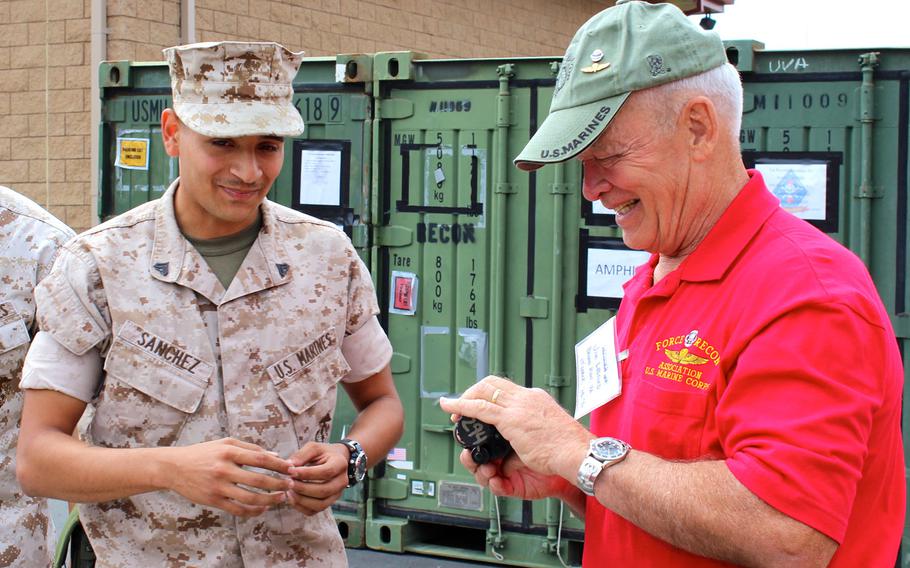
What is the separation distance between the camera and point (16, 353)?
116 inches

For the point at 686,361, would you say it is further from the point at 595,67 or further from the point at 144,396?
the point at 144,396

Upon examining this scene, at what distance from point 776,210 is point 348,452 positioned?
1074mm

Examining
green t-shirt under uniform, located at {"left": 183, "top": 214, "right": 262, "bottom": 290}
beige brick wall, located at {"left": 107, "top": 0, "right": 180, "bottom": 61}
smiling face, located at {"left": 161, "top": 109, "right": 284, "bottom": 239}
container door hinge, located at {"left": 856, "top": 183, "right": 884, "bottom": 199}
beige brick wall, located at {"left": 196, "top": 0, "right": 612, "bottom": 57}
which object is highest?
beige brick wall, located at {"left": 196, "top": 0, "right": 612, "bottom": 57}

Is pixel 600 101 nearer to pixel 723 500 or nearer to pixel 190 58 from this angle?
pixel 723 500

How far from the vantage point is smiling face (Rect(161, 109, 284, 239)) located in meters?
2.30

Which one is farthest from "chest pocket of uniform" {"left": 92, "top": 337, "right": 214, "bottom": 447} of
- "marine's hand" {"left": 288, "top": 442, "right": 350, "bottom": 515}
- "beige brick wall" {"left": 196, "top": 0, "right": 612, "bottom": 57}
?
"beige brick wall" {"left": 196, "top": 0, "right": 612, "bottom": 57}

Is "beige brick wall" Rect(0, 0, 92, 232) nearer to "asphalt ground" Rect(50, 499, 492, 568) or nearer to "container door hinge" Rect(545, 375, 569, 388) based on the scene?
"asphalt ground" Rect(50, 499, 492, 568)

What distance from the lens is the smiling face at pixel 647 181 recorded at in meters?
1.82

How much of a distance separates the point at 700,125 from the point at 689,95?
0.06 meters

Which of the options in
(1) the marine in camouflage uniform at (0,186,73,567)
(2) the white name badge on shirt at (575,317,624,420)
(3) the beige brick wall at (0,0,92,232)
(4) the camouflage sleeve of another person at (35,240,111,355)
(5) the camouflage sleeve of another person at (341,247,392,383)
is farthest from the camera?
(3) the beige brick wall at (0,0,92,232)

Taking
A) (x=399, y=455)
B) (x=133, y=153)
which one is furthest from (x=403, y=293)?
(x=133, y=153)

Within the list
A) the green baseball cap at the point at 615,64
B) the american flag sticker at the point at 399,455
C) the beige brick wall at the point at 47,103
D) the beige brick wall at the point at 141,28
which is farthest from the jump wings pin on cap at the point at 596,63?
the beige brick wall at the point at 47,103

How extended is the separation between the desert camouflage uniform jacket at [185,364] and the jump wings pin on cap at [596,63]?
0.90 m

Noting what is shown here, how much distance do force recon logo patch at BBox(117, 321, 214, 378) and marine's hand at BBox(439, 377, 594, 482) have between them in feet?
2.00
